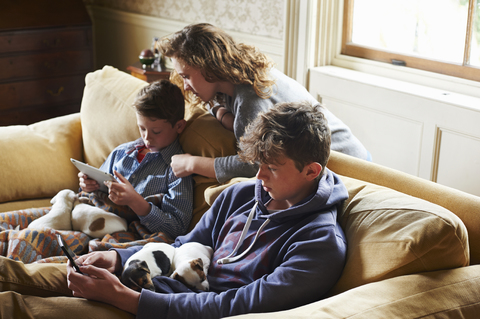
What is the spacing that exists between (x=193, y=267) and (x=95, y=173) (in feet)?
2.08

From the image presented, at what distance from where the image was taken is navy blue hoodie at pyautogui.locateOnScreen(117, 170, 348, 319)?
3.69ft

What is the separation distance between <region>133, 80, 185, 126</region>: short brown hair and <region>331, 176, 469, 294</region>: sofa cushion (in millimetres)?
872

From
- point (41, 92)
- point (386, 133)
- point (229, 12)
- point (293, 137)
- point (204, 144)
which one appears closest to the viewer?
point (293, 137)

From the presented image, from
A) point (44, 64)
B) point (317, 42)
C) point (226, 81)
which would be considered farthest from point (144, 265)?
point (44, 64)

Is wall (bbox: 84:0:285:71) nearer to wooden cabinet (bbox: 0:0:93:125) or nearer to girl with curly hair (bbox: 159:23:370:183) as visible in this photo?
wooden cabinet (bbox: 0:0:93:125)

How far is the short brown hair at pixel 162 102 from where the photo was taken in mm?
1777

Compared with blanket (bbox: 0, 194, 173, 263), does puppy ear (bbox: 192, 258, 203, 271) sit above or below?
above

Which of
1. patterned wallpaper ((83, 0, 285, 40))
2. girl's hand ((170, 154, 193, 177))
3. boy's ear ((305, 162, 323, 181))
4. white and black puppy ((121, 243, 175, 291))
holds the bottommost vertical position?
white and black puppy ((121, 243, 175, 291))

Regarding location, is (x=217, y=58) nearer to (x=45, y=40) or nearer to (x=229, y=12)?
(x=229, y=12)

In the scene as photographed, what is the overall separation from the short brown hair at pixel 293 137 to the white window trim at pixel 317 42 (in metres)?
1.35

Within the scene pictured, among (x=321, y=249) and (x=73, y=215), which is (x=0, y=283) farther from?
(x=321, y=249)

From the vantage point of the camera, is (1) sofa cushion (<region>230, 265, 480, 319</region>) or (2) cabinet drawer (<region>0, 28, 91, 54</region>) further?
(2) cabinet drawer (<region>0, 28, 91, 54</region>)

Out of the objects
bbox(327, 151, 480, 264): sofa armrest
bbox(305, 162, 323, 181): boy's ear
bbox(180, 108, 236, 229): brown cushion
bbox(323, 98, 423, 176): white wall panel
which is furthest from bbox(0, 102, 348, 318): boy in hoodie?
bbox(323, 98, 423, 176): white wall panel

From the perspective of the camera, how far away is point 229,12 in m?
3.08
